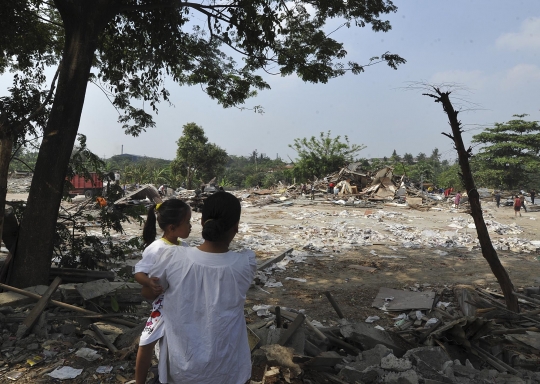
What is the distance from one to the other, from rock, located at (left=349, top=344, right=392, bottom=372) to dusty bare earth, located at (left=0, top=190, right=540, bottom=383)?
5.76 feet

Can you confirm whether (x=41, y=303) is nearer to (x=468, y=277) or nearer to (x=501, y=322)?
(x=501, y=322)

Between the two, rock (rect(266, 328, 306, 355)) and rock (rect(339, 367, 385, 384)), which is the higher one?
rock (rect(266, 328, 306, 355))

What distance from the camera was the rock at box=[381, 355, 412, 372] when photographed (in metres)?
2.83

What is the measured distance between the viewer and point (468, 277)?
739 centimetres

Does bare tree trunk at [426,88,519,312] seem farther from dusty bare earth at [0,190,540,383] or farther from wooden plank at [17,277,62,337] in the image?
wooden plank at [17,277,62,337]

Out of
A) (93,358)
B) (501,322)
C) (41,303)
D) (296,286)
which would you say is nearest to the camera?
(93,358)

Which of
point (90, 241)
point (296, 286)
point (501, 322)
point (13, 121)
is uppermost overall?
point (13, 121)

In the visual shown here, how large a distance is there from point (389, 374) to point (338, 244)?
8.09 m

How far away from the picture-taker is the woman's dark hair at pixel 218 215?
156 cm

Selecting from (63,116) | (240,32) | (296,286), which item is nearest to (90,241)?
(63,116)

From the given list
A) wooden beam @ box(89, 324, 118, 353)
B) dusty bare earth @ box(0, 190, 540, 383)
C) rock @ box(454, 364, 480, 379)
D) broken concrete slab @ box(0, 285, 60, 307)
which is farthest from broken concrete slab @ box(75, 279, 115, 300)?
rock @ box(454, 364, 480, 379)

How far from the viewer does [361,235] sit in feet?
39.4

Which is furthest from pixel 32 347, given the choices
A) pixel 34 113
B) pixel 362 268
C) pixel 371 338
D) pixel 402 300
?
pixel 362 268

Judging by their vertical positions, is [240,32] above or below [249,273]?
above
